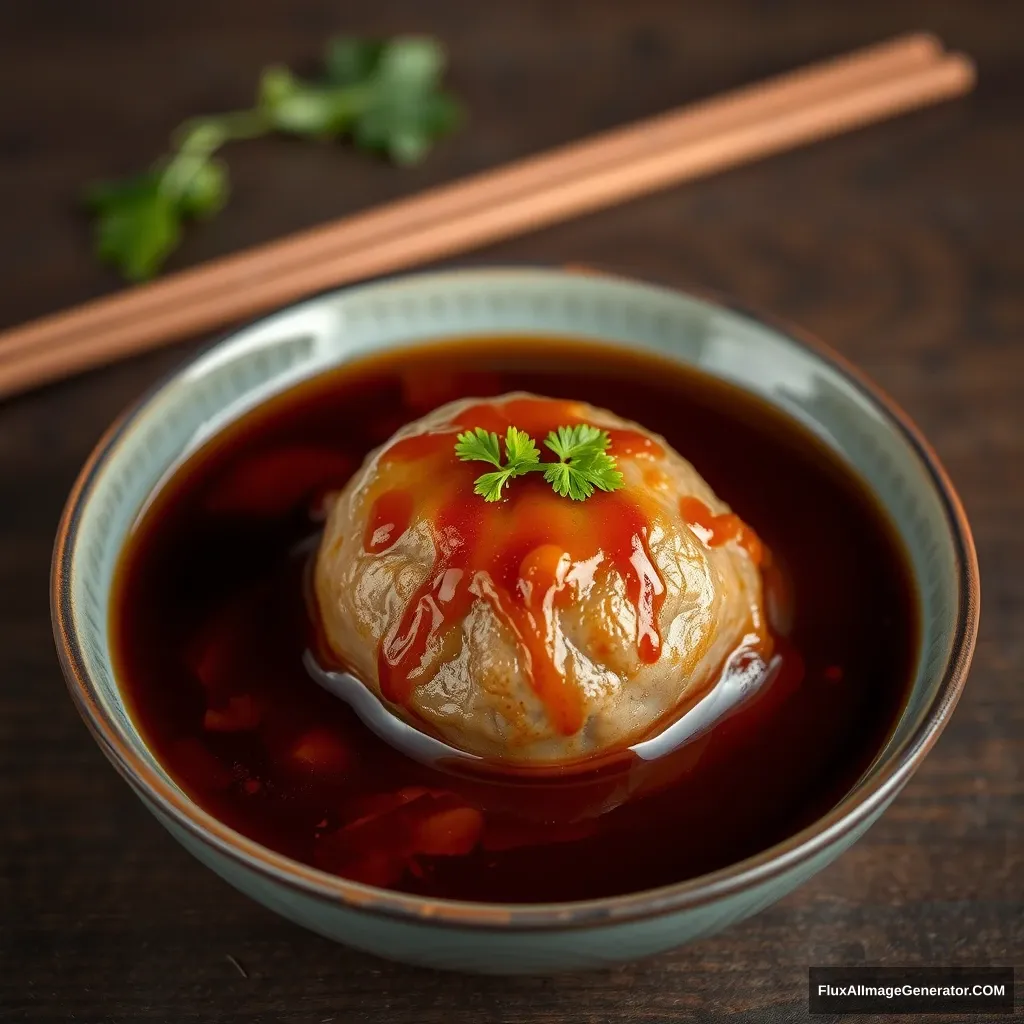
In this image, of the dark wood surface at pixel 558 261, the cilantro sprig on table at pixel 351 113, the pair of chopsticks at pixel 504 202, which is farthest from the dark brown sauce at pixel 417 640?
the cilantro sprig on table at pixel 351 113

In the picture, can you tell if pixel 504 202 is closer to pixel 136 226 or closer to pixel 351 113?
pixel 351 113

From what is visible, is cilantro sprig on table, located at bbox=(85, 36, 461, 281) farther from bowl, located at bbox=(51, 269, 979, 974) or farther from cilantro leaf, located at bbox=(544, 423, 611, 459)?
cilantro leaf, located at bbox=(544, 423, 611, 459)

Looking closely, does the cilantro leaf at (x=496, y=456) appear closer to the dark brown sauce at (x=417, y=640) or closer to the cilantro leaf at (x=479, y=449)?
the cilantro leaf at (x=479, y=449)

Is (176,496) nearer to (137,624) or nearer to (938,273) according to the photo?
(137,624)

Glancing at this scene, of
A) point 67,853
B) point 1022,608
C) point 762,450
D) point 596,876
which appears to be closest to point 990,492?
point 1022,608

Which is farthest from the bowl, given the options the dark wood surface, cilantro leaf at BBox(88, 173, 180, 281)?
cilantro leaf at BBox(88, 173, 180, 281)
